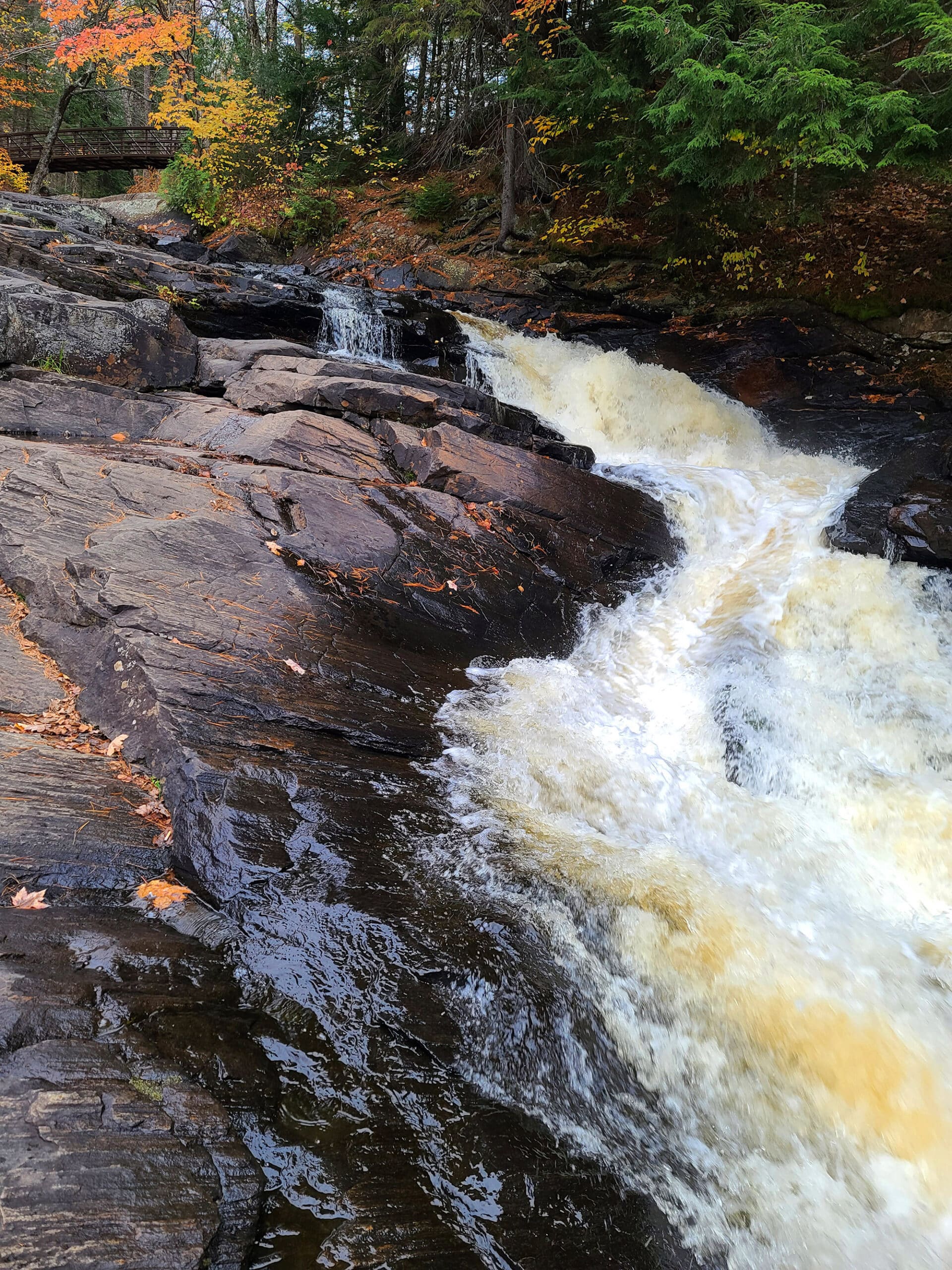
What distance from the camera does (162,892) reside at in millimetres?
3227

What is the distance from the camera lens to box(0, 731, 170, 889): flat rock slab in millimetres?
3088

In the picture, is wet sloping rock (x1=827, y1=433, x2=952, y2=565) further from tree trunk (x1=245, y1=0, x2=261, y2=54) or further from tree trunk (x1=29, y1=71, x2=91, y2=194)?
tree trunk (x1=245, y1=0, x2=261, y2=54)

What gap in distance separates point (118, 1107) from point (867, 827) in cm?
489

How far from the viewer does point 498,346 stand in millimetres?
11797

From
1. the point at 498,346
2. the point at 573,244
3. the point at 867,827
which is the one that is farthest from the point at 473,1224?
the point at 573,244

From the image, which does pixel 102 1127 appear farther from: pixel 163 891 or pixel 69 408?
pixel 69 408

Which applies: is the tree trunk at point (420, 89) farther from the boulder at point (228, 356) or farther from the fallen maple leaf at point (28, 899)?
the fallen maple leaf at point (28, 899)

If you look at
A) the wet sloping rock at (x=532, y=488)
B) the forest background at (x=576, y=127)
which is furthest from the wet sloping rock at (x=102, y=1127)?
the forest background at (x=576, y=127)

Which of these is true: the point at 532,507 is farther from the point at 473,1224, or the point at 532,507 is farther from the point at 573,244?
the point at 573,244

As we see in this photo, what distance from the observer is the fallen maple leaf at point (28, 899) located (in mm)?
2887

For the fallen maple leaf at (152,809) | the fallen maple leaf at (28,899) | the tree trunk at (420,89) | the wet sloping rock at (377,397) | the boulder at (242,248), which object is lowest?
the fallen maple leaf at (28,899)

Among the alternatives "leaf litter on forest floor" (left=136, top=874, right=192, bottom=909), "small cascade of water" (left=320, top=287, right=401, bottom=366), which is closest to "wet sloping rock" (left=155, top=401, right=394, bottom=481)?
"leaf litter on forest floor" (left=136, top=874, right=192, bottom=909)

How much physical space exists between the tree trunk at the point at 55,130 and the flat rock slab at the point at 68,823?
1696 centimetres

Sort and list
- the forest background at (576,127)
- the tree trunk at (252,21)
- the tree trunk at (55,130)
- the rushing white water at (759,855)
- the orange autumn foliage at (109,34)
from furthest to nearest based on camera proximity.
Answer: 1. the tree trunk at (252,21)
2. the tree trunk at (55,130)
3. the orange autumn foliage at (109,34)
4. the forest background at (576,127)
5. the rushing white water at (759,855)
